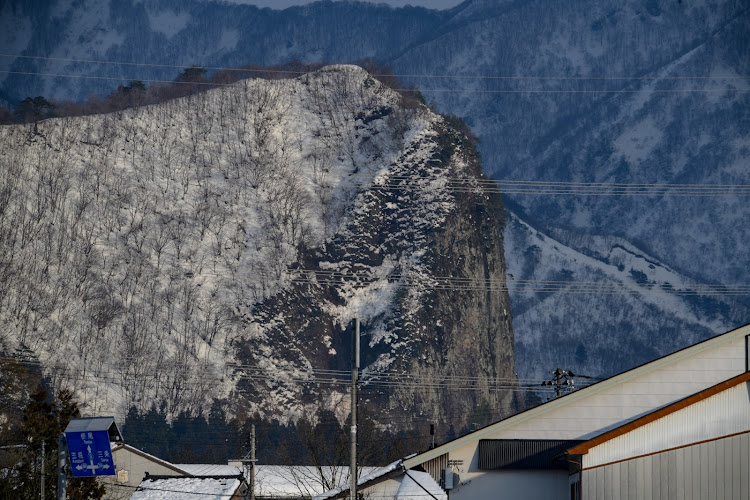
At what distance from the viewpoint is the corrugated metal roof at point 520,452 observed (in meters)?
36.5

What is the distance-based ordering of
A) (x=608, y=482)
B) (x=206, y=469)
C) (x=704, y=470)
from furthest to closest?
(x=206, y=469)
(x=608, y=482)
(x=704, y=470)

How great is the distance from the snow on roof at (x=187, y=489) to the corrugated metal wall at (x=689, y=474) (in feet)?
138

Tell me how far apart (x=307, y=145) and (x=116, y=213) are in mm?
32259

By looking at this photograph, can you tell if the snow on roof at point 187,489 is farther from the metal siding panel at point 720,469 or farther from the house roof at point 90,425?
the metal siding panel at point 720,469

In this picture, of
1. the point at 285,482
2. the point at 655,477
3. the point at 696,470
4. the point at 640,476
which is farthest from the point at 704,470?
the point at 285,482

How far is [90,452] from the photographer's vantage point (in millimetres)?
29172

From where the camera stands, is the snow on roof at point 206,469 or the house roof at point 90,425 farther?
the snow on roof at point 206,469

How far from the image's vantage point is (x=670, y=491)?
2464cm

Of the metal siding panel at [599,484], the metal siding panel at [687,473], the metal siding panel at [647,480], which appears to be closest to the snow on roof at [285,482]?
the metal siding panel at [599,484]

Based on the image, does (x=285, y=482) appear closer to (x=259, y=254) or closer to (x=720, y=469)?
(x=259, y=254)

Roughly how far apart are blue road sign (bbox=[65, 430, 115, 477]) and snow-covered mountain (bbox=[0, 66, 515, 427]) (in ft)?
350

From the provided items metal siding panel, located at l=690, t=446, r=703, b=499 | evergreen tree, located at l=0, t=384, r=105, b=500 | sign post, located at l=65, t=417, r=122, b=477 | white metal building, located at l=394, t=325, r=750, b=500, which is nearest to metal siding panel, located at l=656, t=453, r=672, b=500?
metal siding panel, located at l=690, t=446, r=703, b=499

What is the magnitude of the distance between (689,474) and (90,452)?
538 inches

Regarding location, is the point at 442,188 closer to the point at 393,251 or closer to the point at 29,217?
the point at 393,251
